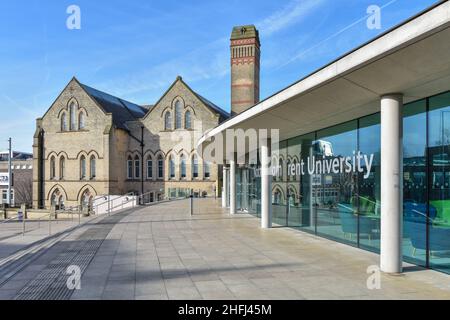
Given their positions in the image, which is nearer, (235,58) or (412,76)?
(412,76)

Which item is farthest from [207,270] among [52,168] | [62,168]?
[52,168]

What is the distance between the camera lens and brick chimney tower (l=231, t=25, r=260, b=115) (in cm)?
5197

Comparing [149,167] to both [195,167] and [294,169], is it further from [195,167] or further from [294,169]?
[294,169]

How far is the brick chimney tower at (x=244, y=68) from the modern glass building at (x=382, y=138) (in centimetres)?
3841

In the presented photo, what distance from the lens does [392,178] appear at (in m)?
7.66

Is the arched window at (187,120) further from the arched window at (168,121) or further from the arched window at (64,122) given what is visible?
the arched window at (64,122)

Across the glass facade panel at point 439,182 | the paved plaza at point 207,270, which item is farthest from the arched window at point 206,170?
the glass facade panel at point 439,182

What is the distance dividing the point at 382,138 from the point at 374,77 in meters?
1.37

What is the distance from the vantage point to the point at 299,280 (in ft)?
23.6

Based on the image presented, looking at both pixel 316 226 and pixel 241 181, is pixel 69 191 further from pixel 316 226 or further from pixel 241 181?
pixel 316 226

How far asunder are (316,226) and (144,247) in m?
5.60

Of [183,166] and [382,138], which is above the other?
[382,138]

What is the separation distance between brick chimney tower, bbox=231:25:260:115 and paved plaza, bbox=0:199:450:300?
131ft

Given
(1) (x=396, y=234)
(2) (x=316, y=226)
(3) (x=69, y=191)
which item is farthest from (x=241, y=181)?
(3) (x=69, y=191)
